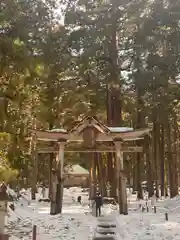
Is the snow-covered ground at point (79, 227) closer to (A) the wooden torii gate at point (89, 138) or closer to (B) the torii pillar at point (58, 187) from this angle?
(B) the torii pillar at point (58, 187)

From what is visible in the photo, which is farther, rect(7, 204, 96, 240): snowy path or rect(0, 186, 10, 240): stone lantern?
rect(7, 204, 96, 240): snowy path

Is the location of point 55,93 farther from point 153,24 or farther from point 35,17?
point 35,17

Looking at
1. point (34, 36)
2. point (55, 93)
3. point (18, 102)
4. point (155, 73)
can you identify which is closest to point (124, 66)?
point (155, 73)

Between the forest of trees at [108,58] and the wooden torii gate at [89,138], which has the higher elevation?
the forest of trees at [108,58]

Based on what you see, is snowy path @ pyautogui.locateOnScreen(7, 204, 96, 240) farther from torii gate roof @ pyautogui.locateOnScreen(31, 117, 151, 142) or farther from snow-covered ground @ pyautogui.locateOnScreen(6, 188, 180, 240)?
torii gate roof @ pyautogui.locateOnScreen(31, 117, 151, 142)

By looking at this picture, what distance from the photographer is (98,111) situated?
105ft

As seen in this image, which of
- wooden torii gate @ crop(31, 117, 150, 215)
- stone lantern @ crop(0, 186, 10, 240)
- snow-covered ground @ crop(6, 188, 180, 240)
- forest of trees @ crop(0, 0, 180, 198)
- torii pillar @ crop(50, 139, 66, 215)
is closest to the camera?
stone lantern @ crop(0, 186, 10, 240)

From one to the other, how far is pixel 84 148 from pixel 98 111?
32.4ft

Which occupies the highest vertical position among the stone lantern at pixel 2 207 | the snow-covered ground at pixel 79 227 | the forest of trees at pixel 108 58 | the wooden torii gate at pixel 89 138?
the forest of trees at pixel 108 58

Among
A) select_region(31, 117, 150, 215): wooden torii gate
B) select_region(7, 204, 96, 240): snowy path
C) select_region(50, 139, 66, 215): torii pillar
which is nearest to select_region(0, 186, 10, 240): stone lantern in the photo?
select_region(7, 204, 96, 240): snowy path

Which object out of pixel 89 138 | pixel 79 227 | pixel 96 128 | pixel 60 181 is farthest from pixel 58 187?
pixel 79 227

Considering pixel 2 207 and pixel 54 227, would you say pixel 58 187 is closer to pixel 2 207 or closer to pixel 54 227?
pixel 54 227

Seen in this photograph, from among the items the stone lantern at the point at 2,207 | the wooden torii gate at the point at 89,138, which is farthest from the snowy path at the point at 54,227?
the stone lantern at the point at 2,207

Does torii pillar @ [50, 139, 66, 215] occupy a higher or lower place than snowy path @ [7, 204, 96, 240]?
higher
